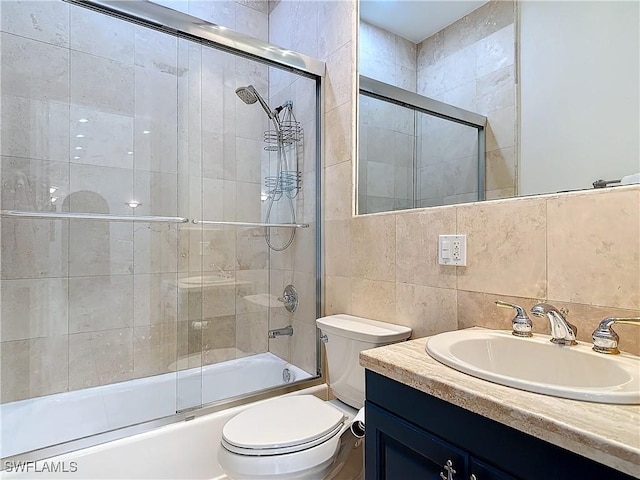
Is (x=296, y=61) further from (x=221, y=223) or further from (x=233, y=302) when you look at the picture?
(x=233, y=302)

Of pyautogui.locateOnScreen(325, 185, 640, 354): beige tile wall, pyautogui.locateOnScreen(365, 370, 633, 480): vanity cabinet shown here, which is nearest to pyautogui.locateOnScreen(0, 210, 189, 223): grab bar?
pyautogui.locateOnScreen(325, 185, 640, 354): beige tile wall

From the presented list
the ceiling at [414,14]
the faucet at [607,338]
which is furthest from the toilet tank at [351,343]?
the ceiling at [414,14]

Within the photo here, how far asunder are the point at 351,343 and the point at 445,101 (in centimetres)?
105

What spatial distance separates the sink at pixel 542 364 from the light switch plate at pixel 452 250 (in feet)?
0.78

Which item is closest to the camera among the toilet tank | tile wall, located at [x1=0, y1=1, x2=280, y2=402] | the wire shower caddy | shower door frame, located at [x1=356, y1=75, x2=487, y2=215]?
shower door frame, located at [x1=356, y1=75, x2=487, y2=215]

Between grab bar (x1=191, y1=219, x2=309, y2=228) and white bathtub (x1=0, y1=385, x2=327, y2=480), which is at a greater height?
grab bar (x1=191, y1=219, x2=309, y2=228)

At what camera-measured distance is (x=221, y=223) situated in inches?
82.4

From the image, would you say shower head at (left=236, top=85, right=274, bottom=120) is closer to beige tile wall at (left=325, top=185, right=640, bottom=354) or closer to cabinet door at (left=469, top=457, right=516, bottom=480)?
beige tile wall at (left=325, top=185, right=640, bottom=354)

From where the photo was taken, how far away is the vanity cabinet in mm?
604

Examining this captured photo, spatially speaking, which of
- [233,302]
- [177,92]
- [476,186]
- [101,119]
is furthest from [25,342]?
[476,186]

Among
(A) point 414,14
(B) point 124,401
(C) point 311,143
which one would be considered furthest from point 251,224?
(A) point 414,14

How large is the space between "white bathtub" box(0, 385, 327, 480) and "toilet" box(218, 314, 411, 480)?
313mm

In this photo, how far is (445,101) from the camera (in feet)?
4.83

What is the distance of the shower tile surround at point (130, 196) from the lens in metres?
1.80
